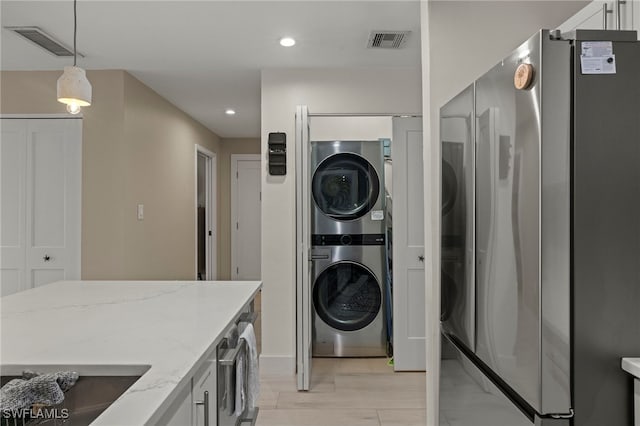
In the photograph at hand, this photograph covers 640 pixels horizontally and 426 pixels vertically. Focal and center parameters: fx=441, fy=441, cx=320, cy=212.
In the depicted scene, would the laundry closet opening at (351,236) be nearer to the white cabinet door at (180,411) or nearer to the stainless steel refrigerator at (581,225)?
the stainless steel refrigerator at (581,225)

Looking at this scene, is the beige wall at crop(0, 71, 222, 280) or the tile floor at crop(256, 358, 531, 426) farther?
the beige wall at crop(0, 71, 222, 280)

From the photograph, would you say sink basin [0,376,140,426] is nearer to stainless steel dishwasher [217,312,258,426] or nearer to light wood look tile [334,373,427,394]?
stainless steel dishwasher [217,312,258,426]

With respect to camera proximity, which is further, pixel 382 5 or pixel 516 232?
pixel 382 5

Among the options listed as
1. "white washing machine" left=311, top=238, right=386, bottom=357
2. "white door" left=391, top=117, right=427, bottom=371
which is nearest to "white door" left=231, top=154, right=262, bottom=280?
"white washing machine" left=311, top=238, right=386, bottom=357

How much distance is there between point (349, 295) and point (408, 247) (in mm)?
701

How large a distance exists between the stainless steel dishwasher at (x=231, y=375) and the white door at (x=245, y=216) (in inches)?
204

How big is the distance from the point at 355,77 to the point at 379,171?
812 mm

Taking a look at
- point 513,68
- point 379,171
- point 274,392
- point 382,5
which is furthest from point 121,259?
point 513,68

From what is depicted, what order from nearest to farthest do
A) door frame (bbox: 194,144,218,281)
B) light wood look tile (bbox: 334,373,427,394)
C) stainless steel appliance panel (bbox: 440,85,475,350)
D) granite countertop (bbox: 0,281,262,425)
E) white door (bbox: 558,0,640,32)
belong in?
granite countertop (bbox: 0,281,262,425) → white door (bbox: 558,0,640,32) → stainless steel appliance panel (bbox: 440,85,475,350) → light wood look tile (bbox: 334,373,427,394) → door frame (bbox: 194,144,218,281)

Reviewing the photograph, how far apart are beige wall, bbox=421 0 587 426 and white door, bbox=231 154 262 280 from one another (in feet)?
16.6

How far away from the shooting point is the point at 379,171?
12.6 ft

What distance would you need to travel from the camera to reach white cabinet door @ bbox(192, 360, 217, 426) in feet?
3.81

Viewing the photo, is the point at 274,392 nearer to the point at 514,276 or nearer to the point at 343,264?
the point at 343,264

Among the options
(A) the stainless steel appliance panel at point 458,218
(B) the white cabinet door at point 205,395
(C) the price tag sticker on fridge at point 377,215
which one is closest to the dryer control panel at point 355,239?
(C) the price tag sticker on fridge at point 377,215
